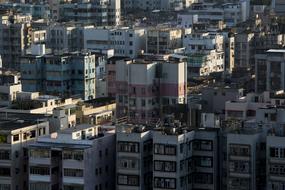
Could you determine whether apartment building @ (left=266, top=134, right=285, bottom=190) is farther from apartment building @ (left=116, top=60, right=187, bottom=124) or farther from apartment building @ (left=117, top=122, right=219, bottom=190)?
apartment building @ (left=116, top=60, right=187, bottom=124)

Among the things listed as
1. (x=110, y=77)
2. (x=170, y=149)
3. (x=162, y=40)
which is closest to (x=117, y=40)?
(x=162, y=40)

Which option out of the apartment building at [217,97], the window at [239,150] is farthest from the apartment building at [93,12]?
the window at [239,150]

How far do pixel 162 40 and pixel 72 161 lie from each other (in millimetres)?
32672

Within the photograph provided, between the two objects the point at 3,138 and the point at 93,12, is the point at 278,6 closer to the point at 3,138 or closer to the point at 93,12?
the point at 93,12

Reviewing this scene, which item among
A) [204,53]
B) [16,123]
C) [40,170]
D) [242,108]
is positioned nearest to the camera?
[40,170]

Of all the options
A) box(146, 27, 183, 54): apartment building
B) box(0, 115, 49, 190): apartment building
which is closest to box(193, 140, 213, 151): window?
box(0, 115, 49, 190): apartment building

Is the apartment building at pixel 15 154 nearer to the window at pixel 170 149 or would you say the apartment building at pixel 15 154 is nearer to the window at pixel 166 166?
the window at pixel 166 166

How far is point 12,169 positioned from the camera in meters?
30.2

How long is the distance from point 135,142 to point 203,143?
192cm

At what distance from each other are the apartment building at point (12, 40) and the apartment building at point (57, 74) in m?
13.3

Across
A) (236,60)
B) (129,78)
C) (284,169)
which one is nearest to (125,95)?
(129,78)

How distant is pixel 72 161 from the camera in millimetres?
29266

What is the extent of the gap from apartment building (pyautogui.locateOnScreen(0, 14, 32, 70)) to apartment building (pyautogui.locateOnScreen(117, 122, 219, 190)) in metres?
30.6

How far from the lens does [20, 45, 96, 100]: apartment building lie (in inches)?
1802
